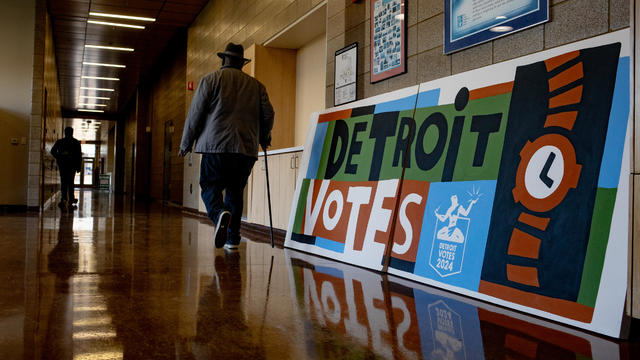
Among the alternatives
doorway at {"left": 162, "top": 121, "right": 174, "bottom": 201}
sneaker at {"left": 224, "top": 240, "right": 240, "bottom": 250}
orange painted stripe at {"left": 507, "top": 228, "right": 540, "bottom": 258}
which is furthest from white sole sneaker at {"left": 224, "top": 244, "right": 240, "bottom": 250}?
doorway at {"left": 162, "top": 121, "right": 174, "bottom": 201}

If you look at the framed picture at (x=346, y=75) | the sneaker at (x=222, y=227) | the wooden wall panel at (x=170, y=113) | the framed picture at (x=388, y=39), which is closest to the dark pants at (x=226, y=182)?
the sneaker at (x=222, y=227)

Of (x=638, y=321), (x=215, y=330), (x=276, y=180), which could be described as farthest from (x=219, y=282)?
(x=276, y=180)

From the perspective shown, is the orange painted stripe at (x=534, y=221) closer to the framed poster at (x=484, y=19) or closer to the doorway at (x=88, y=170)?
the framed poster at (x=484, y=19)

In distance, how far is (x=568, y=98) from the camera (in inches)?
80.9

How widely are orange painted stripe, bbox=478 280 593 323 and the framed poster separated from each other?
122 centimetres

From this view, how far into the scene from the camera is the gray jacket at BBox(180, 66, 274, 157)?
3690 mm

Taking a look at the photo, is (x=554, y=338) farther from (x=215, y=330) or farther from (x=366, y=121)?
(x=366, y=121)

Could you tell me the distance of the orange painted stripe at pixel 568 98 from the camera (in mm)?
2016

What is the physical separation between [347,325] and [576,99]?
→ 1.24m

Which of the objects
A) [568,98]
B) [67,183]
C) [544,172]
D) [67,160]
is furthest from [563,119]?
[67,160]

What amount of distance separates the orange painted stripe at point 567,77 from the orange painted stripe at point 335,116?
1634mm

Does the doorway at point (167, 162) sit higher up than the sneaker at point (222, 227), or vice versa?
the doorway at point (167, 162)

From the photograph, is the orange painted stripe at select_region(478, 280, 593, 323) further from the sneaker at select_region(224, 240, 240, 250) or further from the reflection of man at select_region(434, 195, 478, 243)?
the sneaker at select_region(224, 240, 240, 250)

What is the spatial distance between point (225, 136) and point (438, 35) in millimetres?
1588
